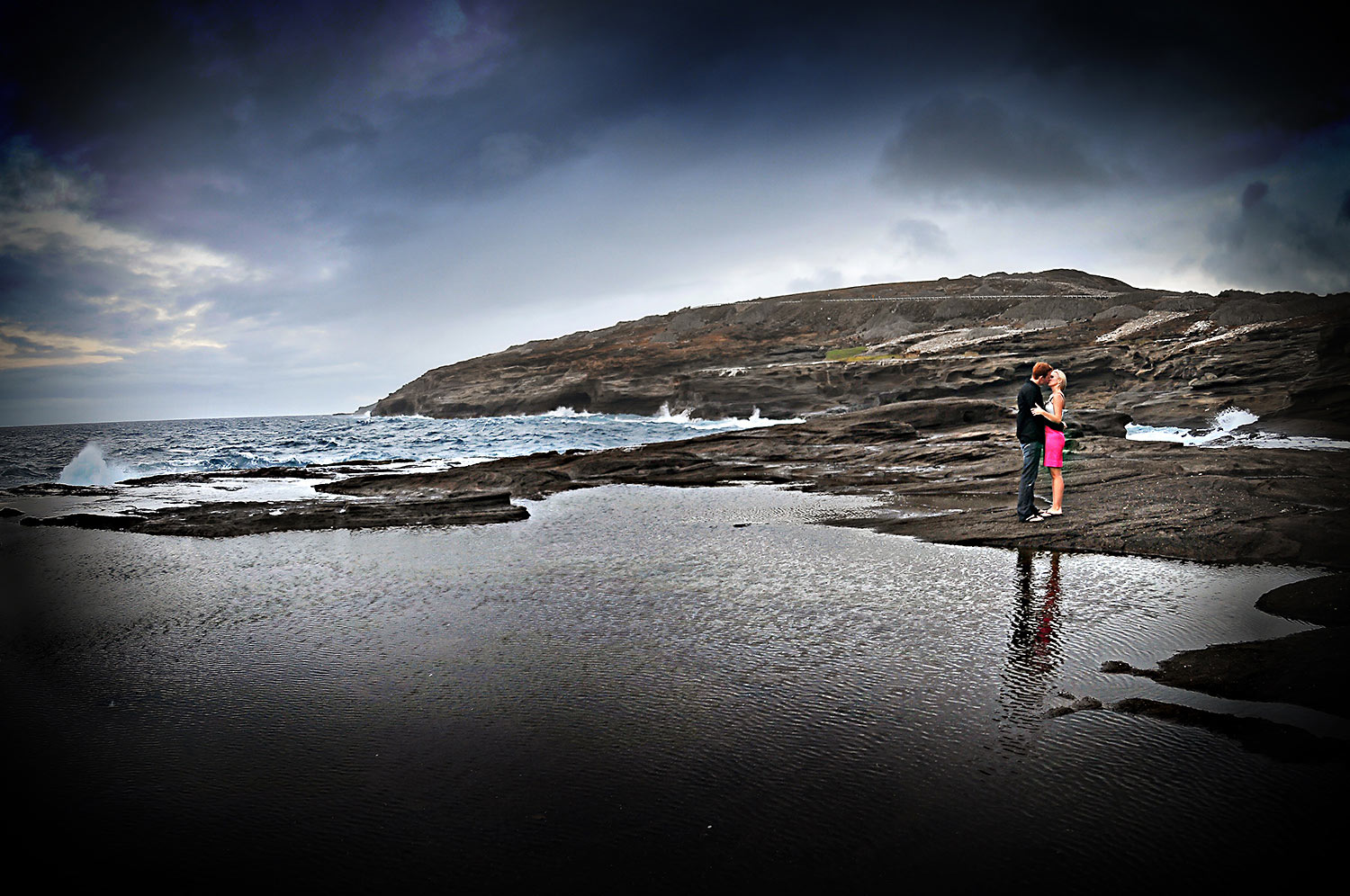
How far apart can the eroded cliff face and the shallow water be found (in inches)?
947

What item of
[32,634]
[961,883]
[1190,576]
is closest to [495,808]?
[961,883]

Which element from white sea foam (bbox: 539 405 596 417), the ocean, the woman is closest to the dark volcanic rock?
the ocean

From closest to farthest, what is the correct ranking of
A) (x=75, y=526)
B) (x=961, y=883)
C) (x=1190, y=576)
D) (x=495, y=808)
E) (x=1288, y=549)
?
(x=961, y=883)
(x=495, y=808)
(x=1190, y=576)
(x=1288, y=549)
(x=75, y=526)

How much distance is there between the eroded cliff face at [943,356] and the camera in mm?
31047

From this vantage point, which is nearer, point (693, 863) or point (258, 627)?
point (693, 863)

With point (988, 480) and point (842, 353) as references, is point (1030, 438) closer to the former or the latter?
point (988, 480)

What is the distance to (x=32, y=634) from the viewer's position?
20.0 feet

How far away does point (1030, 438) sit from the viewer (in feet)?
32.9

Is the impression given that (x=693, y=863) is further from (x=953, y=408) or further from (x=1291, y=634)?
(x=953, y=408)

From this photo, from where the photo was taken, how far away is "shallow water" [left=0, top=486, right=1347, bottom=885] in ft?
9.34

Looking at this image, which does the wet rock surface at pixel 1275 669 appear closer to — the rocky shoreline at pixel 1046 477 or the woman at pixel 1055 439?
the rocky shoreline at pixel 1046 477

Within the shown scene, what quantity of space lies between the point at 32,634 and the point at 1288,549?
38.4ft

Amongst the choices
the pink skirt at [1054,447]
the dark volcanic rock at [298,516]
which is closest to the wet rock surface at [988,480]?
the pink skirt at [1054,447]

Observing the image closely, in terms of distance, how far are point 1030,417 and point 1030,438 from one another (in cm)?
29
